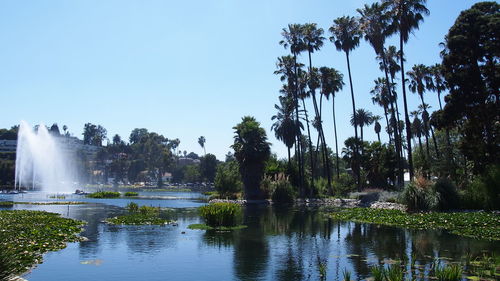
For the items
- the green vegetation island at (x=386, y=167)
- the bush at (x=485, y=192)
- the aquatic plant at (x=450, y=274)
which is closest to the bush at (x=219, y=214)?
the green vegetation island at (x=386, y=167)

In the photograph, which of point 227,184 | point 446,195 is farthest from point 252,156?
point 446,195

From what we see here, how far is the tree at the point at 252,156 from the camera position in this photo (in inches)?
2409

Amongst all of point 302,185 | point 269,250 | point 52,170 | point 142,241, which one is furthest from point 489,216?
point 52,170

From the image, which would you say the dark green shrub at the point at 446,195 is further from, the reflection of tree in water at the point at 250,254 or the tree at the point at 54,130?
the tree at the point at 54,130

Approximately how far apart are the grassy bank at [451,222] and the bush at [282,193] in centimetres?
2373

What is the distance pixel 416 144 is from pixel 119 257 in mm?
83373

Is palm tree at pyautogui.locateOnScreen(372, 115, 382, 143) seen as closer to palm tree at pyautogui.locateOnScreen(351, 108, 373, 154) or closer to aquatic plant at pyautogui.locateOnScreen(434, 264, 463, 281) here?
palm tree at pyautogui.locateOnScreen(351, 108, 373, 154)

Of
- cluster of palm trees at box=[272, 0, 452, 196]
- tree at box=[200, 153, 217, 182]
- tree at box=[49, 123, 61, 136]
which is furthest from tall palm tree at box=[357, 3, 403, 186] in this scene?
tree at box=[49, 123, 61, 136]

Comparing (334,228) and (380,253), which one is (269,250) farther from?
(334,228)

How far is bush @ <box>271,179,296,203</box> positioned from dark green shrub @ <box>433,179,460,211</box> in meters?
25.6

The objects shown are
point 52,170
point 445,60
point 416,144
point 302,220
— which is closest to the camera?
point 302,220

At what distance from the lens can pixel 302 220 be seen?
3559 cm

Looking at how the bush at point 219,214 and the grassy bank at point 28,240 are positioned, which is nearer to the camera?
the grassy bank at point 28,240

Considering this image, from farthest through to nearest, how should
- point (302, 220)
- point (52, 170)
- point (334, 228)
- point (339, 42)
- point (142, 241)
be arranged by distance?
point (52, 170)
point (339, 42)
point (302, 220)
point (334, 228)
point (142, 241)
